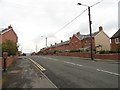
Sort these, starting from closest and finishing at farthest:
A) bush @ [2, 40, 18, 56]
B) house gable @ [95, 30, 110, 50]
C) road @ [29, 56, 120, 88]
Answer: road @ [29, 56, 120, 88] → bush @ [2, 40, 18, 56] → house gable @ [95, 30, 110, 50]

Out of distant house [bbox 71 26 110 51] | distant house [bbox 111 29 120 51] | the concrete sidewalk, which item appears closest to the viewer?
the concrete sidewalk

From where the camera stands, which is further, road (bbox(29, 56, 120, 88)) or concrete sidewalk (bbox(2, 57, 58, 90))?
concrete sidewalk (bbox(2, 57, 58, 90))

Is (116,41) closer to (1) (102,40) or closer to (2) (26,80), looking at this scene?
(1) (102,40)

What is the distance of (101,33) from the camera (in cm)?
7225

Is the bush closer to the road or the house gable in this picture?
the road

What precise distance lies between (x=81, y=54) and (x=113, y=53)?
48.5ft

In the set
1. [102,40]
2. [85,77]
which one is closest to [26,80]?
[85,77]

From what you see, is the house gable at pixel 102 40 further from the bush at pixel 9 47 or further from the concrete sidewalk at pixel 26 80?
the concrete sidewalk at pixel 26 80

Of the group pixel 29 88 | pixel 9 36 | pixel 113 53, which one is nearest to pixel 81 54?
pixel 113 53

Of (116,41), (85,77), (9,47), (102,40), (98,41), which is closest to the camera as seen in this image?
(85,77)

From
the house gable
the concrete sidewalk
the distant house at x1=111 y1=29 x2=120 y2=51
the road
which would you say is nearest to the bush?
the road

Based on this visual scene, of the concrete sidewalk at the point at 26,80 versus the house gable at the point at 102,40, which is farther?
the house gable at the point at 102,40

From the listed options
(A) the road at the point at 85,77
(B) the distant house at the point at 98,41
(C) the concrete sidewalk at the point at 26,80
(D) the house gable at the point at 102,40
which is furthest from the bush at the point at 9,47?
(D) the house gable at the point at 102,40

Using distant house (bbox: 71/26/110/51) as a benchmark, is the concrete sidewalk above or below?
below
